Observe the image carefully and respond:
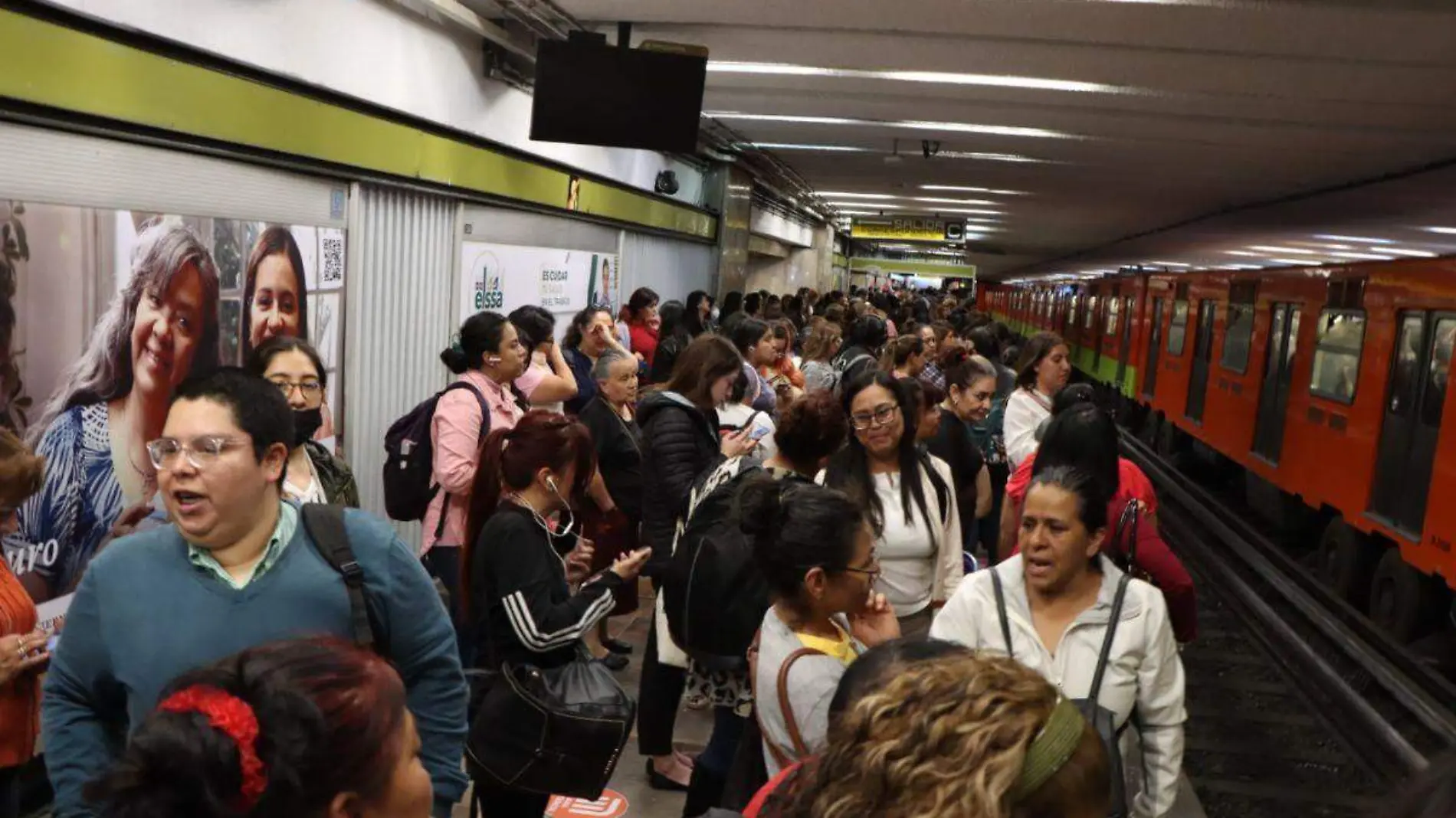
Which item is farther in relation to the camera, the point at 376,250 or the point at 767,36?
the point at 767,36

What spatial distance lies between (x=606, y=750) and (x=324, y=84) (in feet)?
13.5

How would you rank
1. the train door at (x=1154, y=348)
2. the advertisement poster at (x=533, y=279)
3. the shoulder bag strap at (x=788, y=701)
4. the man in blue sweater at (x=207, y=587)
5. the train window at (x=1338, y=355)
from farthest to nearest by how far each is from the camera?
the train door at (x=1154, y=348) → the train window at (x=1338, y=355) → the advertisement poster at (x=533, y=279) → the shoulder bag strap at (x=788, y=701) → the man in blue sweater at (x=207, y=587)

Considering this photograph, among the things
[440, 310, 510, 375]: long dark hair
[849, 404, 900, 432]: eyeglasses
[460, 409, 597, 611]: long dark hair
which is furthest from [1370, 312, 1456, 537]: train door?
[460, 409, 597, 611]: long dark hair

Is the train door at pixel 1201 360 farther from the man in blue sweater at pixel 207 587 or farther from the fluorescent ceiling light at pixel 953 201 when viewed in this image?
the man in blue sweater at pixel 207 587

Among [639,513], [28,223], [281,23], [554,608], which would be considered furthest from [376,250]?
[554,608]

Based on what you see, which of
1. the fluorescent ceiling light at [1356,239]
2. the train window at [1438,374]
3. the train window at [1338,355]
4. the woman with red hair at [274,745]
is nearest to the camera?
the woman with red hair at [274,745]

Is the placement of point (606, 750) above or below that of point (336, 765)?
below

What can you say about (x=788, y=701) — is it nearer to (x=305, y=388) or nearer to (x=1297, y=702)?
(x=305, y=388)

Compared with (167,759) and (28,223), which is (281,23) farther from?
(167,759)

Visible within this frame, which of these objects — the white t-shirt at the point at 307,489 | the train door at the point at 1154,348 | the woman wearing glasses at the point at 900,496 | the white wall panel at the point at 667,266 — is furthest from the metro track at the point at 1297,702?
the train door at the point at 1154,348

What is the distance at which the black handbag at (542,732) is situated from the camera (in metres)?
3.56

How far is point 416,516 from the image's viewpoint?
5.54 m

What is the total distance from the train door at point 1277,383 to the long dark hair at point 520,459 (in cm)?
1016

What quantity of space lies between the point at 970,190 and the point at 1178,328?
4335mm
